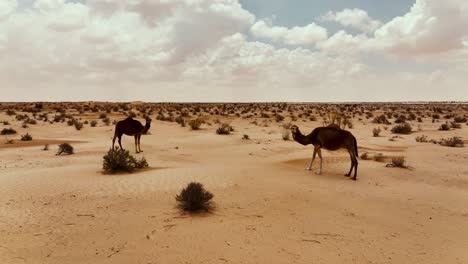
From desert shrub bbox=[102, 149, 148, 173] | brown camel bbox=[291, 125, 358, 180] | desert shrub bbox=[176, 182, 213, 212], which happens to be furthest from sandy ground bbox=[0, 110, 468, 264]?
brown camel bbox=[291, 125, 358, 180]

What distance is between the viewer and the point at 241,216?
7.87m

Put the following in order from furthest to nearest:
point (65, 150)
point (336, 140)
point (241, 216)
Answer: point (65, 150) → point (336, 140) → point (241, 216)

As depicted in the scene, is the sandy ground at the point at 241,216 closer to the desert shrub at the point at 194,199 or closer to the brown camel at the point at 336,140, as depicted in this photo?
the desert shrub at the point at 194,199

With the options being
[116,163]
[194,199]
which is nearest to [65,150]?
[116,163]

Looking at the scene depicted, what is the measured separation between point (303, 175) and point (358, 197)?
8.02 ft

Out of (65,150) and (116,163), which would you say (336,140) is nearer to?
(116,163)

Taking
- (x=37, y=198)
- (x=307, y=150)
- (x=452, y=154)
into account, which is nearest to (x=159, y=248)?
(x=37, y=198)

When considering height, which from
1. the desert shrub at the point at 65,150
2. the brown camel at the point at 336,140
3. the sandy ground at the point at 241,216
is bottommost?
the sandy ground at the point at 241,216

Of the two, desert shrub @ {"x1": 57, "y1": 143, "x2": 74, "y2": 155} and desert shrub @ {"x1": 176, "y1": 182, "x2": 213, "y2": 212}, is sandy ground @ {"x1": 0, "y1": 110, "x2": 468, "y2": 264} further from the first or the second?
desert shrub @ {"x1": 57, "y1": 143, "x2": 74, "y2": 155}

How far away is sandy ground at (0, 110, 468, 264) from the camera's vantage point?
6.33 meters

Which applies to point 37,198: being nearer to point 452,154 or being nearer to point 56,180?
point 56,180

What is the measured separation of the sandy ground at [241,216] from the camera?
633 centimetres

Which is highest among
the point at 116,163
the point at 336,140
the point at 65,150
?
the point at 336,140

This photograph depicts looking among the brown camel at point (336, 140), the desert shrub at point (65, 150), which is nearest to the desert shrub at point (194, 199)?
the brown camel at point (336, 140)
